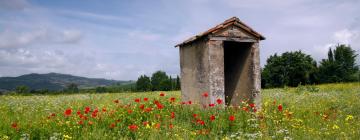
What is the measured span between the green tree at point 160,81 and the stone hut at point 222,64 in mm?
55210

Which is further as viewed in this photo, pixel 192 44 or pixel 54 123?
pixel 192 44

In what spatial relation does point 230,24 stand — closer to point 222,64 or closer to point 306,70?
point 222,64

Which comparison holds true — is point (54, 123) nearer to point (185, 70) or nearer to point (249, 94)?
point (185, 70)

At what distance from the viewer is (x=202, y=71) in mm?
10547

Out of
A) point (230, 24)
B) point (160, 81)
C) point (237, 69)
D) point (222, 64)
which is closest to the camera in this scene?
point (222, 64)

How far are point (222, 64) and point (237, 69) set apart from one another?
1.74m

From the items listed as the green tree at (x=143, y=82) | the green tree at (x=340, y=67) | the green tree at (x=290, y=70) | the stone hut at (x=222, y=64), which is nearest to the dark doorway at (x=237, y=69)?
the stone hut at (x=222, y=64)

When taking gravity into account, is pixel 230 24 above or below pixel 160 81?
above

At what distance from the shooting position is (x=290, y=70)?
5841 cm

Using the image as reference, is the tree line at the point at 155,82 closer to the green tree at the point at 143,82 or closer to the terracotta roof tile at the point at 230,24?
the green tree at the point at 143,82

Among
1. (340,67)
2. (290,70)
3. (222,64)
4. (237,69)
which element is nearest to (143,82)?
(290,70)

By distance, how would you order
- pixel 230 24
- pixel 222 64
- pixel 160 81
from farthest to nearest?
pixel 160 81
pixel 230 24
pixel 222 64

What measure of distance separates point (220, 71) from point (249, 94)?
5.29ft

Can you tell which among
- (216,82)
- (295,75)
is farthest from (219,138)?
(295,75)
